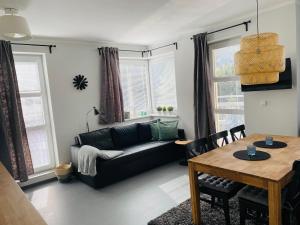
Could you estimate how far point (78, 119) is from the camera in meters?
4.42

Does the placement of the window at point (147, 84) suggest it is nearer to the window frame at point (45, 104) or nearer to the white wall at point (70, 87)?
the white wall at point (70, 87)

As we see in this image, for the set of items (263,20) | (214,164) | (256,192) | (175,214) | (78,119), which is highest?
→ (263,20)

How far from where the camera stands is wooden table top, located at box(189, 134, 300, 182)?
1.89m

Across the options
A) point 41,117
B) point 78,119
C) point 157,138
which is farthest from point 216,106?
point 41,117

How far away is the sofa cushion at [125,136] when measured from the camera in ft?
14.9

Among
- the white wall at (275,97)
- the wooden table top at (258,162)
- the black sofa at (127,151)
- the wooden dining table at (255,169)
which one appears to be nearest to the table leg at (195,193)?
the wooden dining table at (255,169)

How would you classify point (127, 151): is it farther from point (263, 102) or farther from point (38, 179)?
point (263, 102)

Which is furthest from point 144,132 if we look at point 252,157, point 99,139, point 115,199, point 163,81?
point 252,157

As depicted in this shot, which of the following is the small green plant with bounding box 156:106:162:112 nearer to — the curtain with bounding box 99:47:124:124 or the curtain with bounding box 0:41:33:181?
the curtain with bounding box 99:47:124:124

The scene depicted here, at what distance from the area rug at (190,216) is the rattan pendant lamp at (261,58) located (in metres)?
1.50

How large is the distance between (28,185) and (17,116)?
1.23m

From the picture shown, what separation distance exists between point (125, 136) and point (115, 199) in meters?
1.59

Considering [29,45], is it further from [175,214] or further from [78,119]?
[175,214]

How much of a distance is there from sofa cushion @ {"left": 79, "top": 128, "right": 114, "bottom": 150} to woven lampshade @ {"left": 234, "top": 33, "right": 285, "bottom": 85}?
289cm
